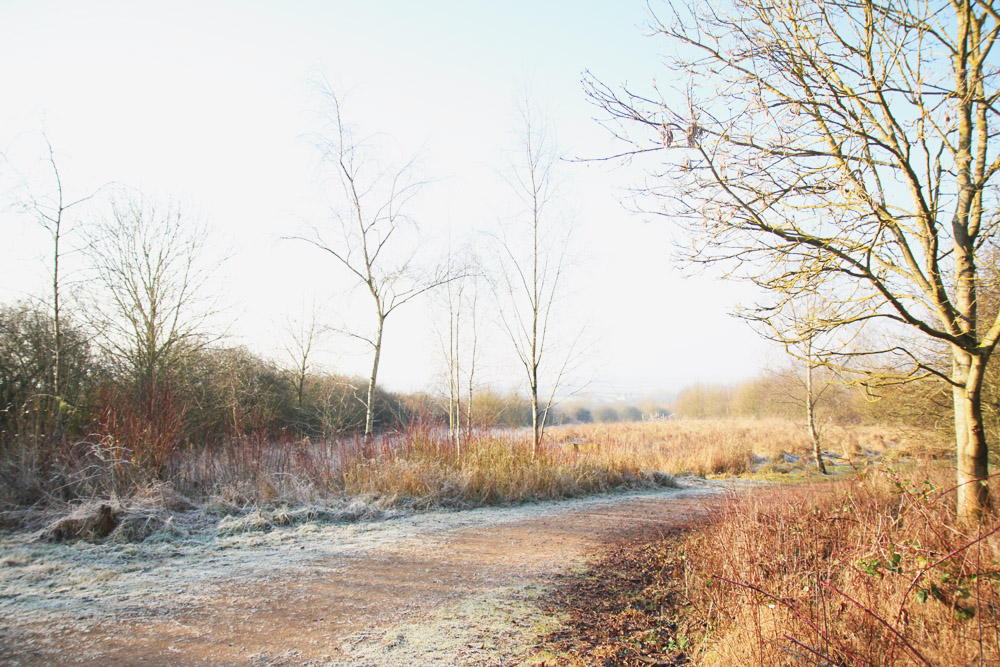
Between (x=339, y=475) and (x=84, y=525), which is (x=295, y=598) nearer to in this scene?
(x=84, y=525)

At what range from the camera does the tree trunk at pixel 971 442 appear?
4.25 meters

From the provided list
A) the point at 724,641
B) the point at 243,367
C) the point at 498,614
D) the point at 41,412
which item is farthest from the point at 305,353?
the point at 724,641

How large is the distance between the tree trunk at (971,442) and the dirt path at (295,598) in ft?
11.1

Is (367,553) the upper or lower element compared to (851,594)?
lower

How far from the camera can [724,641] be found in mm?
2771

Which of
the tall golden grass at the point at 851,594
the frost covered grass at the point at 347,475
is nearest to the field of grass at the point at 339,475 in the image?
the frost covered grass at the point at 347,475

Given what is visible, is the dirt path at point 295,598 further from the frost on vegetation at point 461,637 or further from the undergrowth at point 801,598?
the undergrowth at point 801,598

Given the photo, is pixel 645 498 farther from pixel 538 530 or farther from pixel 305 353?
pixel 305 353

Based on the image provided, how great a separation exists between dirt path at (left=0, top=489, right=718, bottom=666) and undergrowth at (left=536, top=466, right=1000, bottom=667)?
608 millimetres

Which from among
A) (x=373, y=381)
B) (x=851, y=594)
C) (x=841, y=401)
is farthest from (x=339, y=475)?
(x=841, y=401)

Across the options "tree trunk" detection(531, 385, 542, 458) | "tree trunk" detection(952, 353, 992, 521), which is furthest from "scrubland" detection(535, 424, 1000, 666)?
"tree trunk" detection(531, 385, 542, 458)

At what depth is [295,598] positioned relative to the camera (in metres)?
3.77

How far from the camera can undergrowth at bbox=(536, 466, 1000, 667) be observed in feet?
7.89

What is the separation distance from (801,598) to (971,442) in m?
2.71
